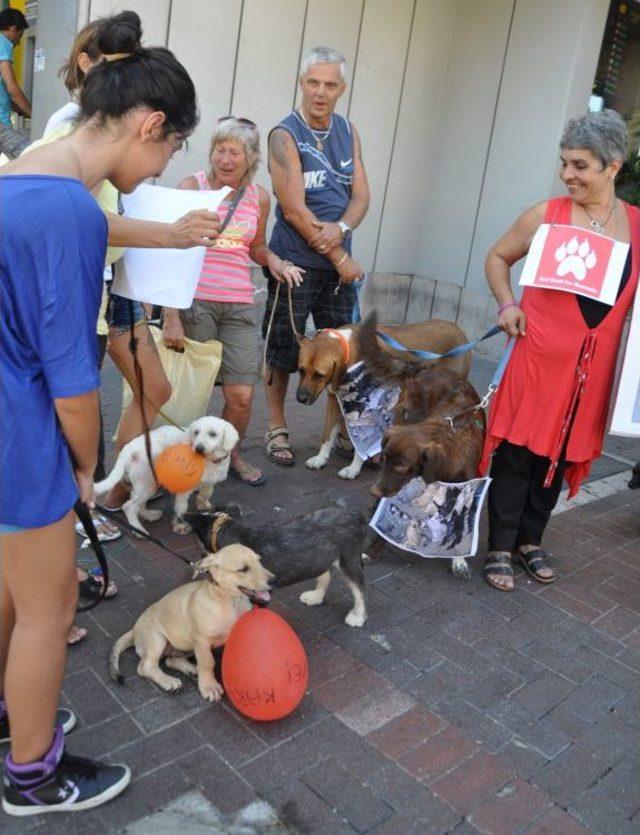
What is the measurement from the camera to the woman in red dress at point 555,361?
363cm

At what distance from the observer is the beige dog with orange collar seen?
16.6ft

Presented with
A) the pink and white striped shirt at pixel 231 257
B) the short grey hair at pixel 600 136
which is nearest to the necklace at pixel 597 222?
the short grey hair at pixel 600 136

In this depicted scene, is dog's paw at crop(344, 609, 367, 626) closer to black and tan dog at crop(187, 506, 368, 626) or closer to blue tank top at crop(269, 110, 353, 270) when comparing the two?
black and tan dog at crop(187, 506, 368, 626)

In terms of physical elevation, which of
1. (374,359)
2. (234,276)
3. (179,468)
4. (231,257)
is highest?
(231,257)

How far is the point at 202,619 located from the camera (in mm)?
2863

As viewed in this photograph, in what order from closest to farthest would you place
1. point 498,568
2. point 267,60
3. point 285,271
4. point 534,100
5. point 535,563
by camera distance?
point 498,568, point 535,563, point 285,271, point 267,60, point 534,100

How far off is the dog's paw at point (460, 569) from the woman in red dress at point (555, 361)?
0.12m

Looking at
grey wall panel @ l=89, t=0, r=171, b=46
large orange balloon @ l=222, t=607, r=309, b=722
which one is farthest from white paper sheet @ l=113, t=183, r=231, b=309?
grey wall panel @ l=89, t=0, r=171, b=46

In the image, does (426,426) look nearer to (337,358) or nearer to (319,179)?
(337,358)

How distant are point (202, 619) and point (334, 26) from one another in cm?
728

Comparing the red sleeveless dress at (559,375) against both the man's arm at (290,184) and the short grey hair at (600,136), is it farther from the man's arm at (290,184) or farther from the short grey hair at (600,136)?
the man's arm at (290,184)

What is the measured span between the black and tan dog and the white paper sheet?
1.02m

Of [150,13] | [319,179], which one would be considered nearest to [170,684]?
[319,179]

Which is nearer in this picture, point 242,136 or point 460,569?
point 460,569
